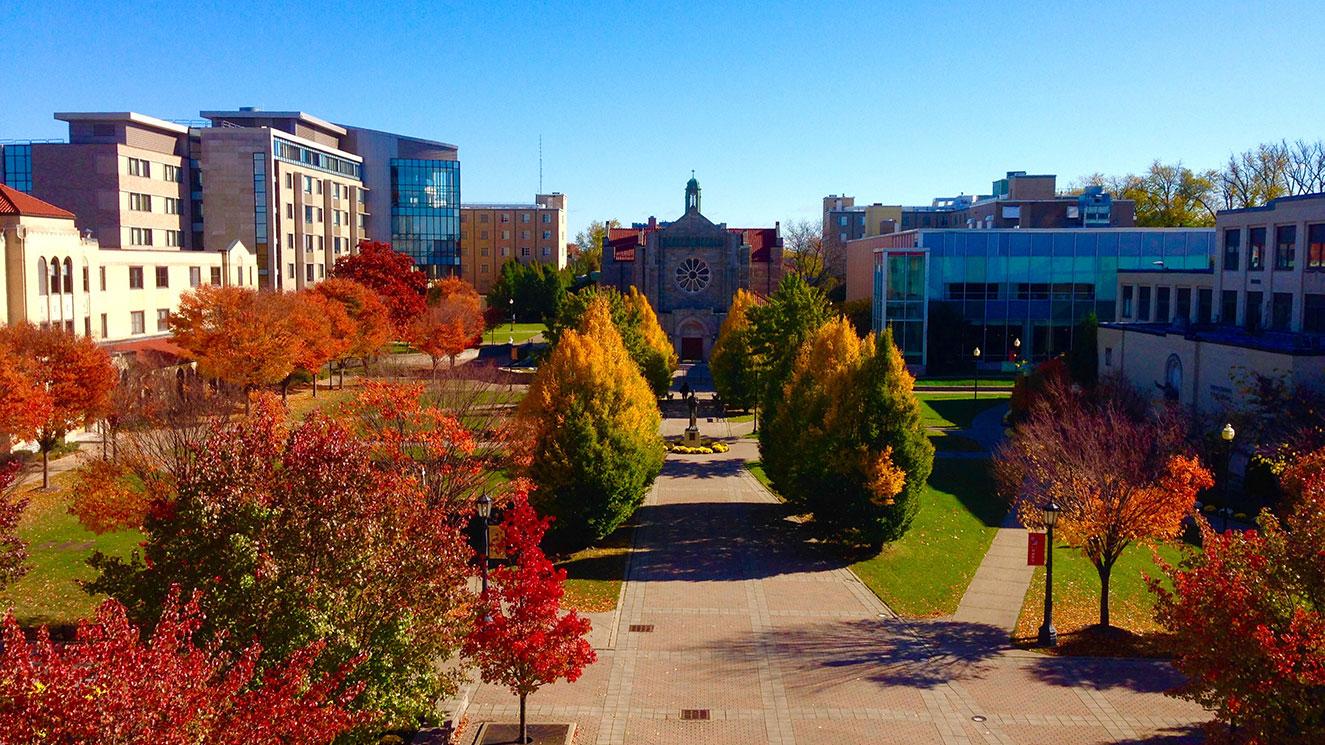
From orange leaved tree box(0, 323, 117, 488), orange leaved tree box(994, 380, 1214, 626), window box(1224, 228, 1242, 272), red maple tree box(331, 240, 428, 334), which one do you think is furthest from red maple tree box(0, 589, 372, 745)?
red maple tree box(331, 240, 428, 334)

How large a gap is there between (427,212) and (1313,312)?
81.4 m

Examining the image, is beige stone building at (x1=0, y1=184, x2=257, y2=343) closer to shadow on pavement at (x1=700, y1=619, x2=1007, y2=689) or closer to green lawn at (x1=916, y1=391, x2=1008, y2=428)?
shadow on pavement at (x1=700, y1=619, x2=1007, y2=689)

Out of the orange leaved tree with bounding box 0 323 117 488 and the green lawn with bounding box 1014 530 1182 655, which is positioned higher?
the orange leaved tree with bounding box 0 323 117 488

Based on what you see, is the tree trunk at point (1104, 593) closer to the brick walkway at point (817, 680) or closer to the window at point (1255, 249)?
the brick walkway at point (817, 680)

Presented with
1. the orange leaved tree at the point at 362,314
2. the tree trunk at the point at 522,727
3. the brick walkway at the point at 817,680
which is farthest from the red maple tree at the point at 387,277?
the tree trunk at the point at 522,727

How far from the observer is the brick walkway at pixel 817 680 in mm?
17141

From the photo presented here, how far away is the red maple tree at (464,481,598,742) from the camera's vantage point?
52.0ft

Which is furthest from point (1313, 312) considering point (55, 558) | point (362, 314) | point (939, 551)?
point (362, 314)

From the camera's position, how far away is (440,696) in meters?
15.2

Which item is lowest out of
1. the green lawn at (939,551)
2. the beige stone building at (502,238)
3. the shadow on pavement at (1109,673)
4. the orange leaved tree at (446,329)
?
the shadow on pavement at (1109,673)

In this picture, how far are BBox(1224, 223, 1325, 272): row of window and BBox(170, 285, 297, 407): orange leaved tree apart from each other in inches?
1719

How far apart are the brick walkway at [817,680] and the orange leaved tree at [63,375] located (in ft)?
70.8

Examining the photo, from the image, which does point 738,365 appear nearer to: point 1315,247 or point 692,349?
point 1315,247

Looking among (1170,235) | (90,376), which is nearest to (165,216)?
(90,376)
